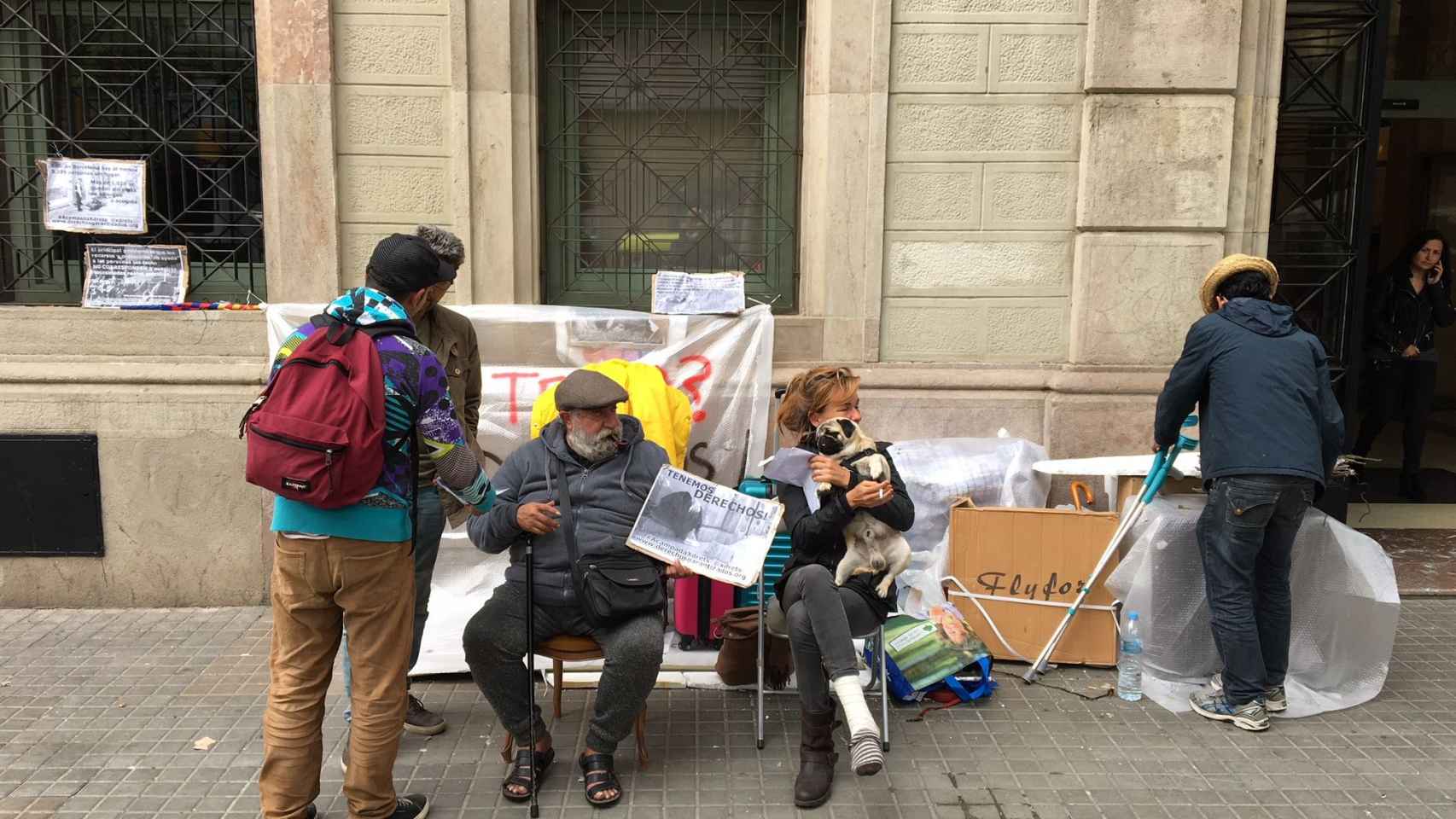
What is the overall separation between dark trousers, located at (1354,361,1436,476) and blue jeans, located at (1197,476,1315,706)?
3.90m

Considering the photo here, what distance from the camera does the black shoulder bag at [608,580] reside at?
3936 millimetres

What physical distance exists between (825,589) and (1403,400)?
6.09 meters

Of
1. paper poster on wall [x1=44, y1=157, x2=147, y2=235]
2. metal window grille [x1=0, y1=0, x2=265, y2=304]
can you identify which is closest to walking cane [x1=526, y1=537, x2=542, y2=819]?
metal window grille [x1=0, y1=0, x2=265, y2=304]

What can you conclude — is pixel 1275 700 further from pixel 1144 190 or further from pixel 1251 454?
pixel 1144 190

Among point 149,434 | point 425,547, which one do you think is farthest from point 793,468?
point 149,434

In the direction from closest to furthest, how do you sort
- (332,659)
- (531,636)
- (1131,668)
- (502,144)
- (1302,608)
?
1. (332,659)
2. (531,636)
3. (1131,668)
4. (1302,608)
5. (502,144)

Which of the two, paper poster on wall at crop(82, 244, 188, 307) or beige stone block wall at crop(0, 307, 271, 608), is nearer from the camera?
beige stone block wall at crop(0, 307, 271, 608)

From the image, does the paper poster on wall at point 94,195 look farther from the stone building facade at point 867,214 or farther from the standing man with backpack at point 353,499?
the standing man with backpack at point 353,499

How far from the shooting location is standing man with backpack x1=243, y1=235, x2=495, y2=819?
10.4 ft

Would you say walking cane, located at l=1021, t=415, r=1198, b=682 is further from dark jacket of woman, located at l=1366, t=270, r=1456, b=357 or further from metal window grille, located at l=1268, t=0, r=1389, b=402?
dark jacket of woman, located at l=1366, t=270, r=1456, b=357

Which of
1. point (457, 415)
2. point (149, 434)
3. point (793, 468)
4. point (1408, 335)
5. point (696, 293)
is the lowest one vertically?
point (149, 434)

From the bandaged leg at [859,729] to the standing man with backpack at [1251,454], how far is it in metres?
1.72

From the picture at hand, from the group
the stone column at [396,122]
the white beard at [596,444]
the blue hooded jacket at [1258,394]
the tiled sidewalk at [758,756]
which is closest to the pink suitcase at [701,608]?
the tiled sidewalk at [758,756]

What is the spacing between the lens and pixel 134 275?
6.07m
